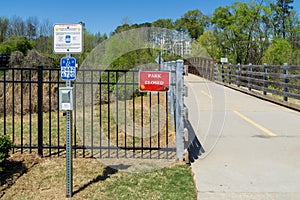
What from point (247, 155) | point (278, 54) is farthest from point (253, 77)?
point (247, 155)

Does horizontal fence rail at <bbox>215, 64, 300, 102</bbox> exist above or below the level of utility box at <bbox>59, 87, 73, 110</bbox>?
above

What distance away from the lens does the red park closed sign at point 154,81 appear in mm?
4973

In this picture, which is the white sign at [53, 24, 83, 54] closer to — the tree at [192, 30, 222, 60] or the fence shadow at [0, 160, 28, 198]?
the fence shadow at [0, 160, 28, 198]

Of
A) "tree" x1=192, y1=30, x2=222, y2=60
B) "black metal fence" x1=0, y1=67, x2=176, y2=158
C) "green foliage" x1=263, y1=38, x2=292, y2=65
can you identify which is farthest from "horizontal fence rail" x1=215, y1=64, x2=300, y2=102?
"tree" x1=192, y1=30, x2=222, y2=60

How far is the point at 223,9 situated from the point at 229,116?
76.3ft

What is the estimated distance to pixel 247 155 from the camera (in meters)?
5.45

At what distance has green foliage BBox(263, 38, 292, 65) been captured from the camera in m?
21.3

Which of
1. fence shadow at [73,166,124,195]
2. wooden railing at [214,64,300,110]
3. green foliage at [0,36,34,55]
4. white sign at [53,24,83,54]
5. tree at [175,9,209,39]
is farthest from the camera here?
tree at [175,9,209,39]

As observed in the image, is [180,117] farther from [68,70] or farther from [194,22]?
[194,22]

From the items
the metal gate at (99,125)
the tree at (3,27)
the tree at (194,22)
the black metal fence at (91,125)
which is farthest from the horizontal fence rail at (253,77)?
the tree at (3,27)

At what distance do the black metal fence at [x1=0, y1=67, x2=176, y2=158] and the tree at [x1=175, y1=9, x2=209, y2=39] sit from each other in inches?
1348

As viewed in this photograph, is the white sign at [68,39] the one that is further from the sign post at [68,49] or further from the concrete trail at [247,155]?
the concrete trail at [247,155]

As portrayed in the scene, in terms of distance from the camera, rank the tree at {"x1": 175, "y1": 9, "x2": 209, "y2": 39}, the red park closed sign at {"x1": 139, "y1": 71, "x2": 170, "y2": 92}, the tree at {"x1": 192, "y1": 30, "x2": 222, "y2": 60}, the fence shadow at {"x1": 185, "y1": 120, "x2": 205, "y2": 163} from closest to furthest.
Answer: the red park closed sign at {"x1": 139, "y1": 71, "x2": 170, "y2": 92}, the fence shadow at {"x1": 185, "y1": 120, "x2": 205, "y2": 163}, the tree at {"x1": 192, "y1": 30, "x2": 222, "y2": 60}, the tree at {"x1": 175, "y1": 9, "x2": 209, "y2": 39}

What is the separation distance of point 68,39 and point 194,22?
4906 centimetres
